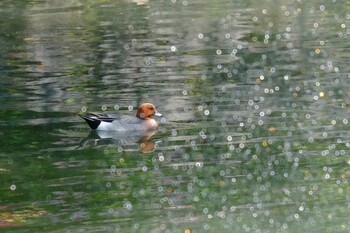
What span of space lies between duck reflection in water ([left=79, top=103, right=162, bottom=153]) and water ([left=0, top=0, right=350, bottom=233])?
9cm

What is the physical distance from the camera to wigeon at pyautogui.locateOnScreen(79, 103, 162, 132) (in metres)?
16.1

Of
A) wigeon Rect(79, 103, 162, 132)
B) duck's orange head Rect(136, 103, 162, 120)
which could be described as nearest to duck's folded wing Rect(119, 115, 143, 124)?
wigeon Rect(79, 103, 162, 132)

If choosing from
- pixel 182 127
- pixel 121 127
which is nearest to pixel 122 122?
pixel 121 127

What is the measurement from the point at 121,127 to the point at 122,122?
8 centimetres

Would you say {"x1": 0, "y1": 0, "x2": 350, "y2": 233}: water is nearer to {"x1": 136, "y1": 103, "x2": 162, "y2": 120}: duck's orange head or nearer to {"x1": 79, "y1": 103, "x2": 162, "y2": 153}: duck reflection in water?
{"x1": 79, "y1": 103, "x2": 162, "y2": 153}: duck reflection in water

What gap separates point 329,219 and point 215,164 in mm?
3054

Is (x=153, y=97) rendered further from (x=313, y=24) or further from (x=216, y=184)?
(x=313, y=24)

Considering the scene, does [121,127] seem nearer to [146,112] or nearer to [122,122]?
[122,122]

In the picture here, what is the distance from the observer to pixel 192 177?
12.9m

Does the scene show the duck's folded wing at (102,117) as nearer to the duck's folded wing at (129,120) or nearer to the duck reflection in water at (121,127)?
the duck reflection in water at (121,127)

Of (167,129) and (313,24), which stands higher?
(167,129)

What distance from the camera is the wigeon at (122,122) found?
16062 mm

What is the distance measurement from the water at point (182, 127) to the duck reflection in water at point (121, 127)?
9 centimetres

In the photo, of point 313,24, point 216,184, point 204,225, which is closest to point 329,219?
point 204,225
